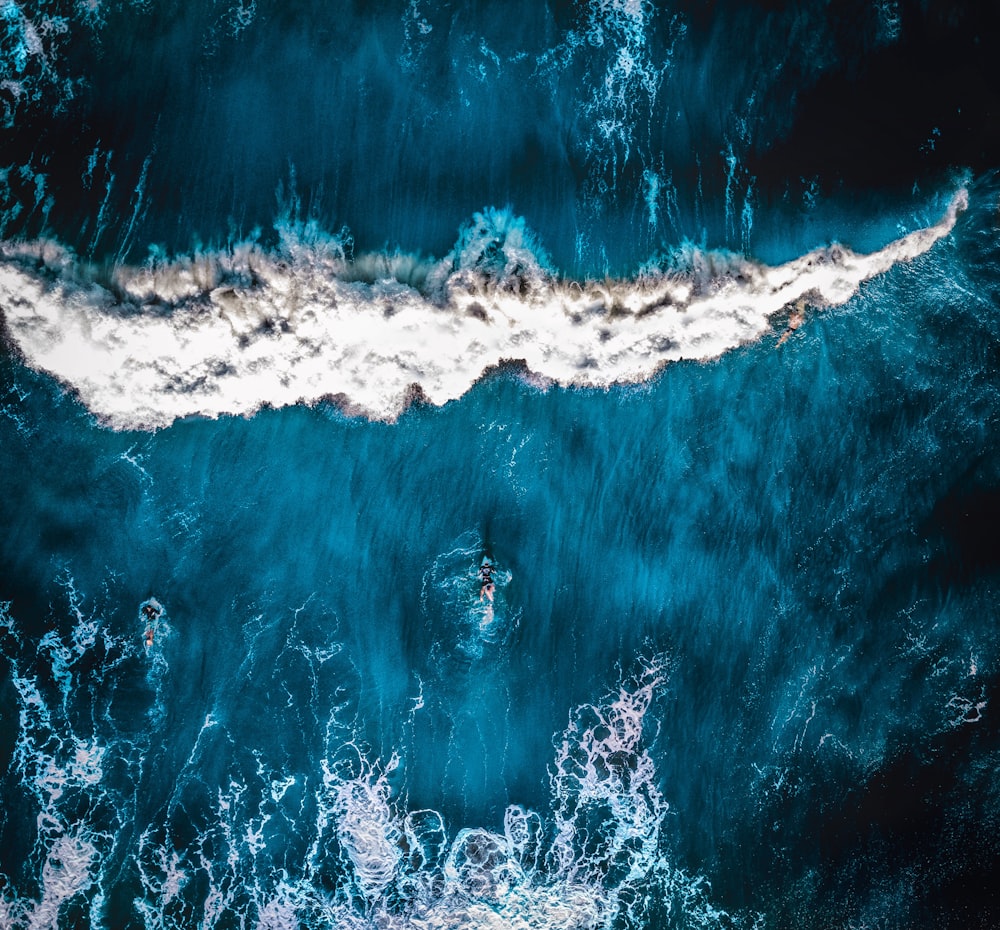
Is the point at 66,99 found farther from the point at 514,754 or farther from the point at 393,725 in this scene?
the point at 514,754

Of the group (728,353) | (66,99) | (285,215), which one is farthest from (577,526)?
(66,99)

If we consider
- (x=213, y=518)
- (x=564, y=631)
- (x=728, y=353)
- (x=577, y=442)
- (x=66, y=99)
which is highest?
(x=66, y=99)

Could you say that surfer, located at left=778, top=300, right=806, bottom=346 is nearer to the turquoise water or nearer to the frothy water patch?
the turquoise water

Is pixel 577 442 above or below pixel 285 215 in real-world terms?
below

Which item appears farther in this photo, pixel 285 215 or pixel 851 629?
pixel 851 629

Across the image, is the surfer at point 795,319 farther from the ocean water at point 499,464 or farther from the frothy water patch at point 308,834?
the frothy water patch at point 308,834
